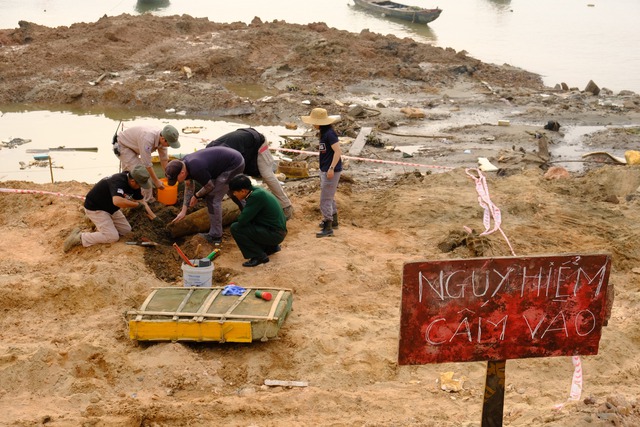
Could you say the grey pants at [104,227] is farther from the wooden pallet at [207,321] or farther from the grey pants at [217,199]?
the wooden pallet at [207,321]

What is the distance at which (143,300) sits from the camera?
7.53 meters

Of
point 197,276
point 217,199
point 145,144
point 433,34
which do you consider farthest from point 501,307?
point 433,34

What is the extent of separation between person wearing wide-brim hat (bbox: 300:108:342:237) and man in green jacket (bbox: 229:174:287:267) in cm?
113

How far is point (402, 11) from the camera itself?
35500 millimetres

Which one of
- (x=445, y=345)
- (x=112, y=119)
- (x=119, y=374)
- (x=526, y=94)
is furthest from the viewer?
(x=526, y=94)

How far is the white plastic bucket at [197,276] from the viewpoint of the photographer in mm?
7430

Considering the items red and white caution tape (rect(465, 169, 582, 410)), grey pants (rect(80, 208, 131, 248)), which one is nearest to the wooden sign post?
red and white caution tape (rect(465, 169, 582, 410))

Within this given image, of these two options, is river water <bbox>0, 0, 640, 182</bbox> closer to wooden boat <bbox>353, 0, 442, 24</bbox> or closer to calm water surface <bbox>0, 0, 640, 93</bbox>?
calm water surface <bbox>0, 0, 640, 93</bbox>

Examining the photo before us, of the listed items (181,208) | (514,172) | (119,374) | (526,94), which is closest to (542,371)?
(119,374)

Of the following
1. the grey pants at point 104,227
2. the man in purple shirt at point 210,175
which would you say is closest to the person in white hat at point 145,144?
the man in purple shirt at point 210,175

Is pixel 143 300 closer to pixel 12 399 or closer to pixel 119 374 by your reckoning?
pixel 119 374

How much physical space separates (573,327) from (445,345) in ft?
2.68

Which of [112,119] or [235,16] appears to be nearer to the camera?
[112,119]

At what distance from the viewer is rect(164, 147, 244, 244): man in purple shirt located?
849 centimetres
